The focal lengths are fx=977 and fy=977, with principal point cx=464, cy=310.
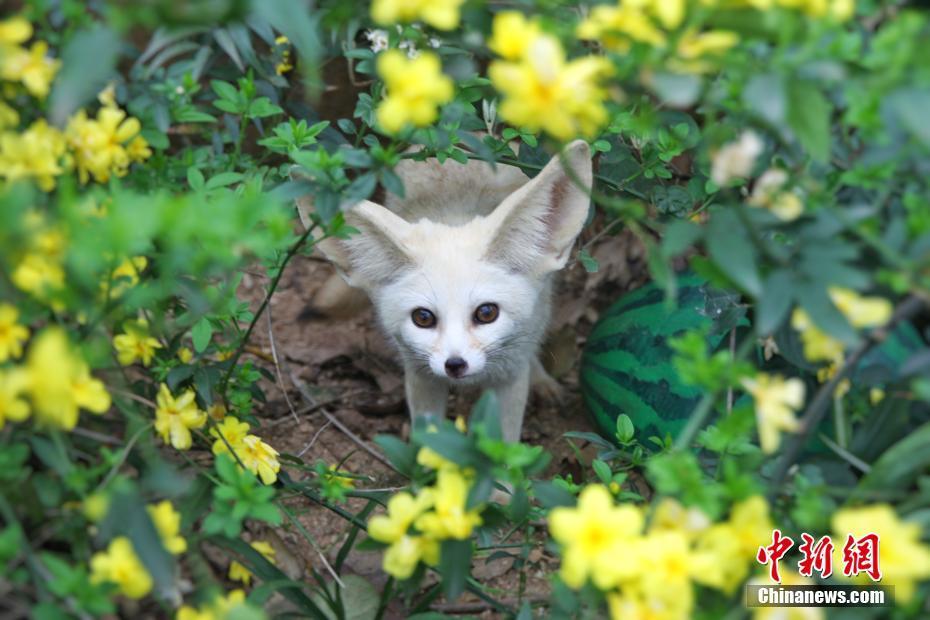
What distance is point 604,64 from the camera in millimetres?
1596

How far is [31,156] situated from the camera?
1.77 metres

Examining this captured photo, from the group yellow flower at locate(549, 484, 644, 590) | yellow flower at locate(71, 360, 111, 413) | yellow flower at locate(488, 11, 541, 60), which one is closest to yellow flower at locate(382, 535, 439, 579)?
yellow flower at locate(549, 484, 644, 590)

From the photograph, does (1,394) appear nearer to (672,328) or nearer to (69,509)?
(69,509)

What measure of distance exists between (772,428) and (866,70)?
2.11 feet

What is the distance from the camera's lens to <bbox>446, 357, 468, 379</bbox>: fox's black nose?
10.1 feet

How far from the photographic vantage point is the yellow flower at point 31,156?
1729mm

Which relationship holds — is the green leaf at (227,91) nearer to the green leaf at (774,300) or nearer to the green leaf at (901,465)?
the green leaf at (774,300)

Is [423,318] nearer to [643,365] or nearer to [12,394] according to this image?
[643,365]

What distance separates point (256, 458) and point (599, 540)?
106 centimetres

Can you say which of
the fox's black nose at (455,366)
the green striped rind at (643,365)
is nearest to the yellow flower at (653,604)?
the fox's black nose at (455,366)

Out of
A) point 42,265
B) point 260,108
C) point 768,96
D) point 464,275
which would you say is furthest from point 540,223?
point 42,265

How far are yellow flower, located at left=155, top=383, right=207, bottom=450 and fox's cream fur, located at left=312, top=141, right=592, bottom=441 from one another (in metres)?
1.02

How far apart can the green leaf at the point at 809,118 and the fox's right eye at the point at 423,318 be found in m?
1.85

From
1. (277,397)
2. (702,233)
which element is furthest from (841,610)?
(277,397)
